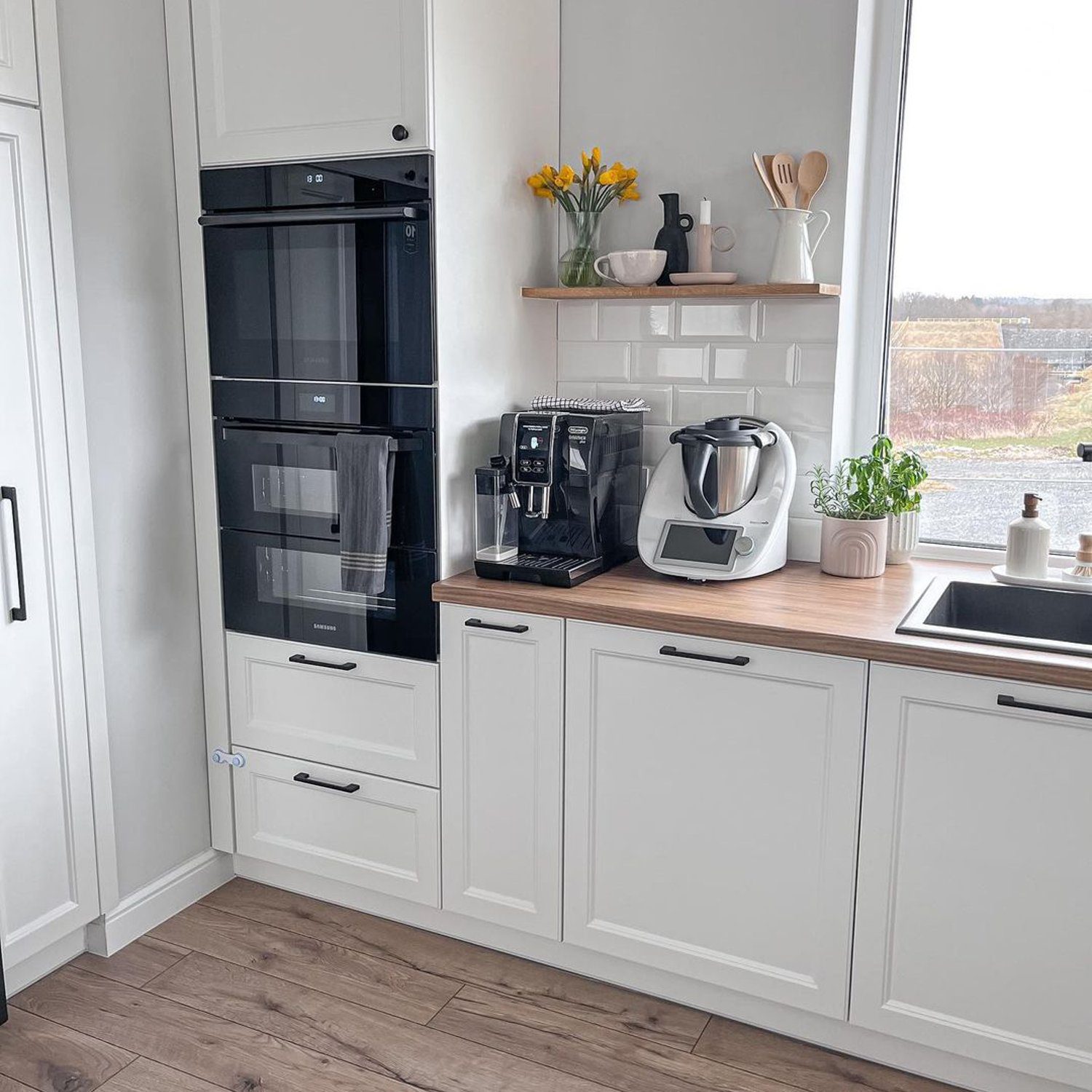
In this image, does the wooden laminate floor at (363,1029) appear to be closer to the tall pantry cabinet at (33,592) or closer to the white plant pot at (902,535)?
the tall pantry cabinet at (33,592)

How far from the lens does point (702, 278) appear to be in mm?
2471

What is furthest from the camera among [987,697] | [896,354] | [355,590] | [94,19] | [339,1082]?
[896,354]

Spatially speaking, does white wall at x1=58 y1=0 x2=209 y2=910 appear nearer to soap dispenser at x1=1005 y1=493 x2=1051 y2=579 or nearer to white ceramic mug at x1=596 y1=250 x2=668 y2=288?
white ceramic mug at x1=596 y1=250 x2=668 y2=288

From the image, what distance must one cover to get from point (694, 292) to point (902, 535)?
0.72 meters

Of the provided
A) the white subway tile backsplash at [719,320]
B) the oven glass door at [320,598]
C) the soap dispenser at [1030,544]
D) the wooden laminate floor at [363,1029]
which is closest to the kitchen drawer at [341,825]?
the wooden laminate floor at [363,1029]

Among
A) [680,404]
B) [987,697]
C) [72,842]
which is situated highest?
[680,404]

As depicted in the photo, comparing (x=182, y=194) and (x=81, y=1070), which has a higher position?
(x=182, y=194)

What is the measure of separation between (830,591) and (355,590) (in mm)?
1007

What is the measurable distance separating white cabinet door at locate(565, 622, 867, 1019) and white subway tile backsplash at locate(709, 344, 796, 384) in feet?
2.53

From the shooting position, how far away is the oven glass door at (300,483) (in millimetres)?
2320

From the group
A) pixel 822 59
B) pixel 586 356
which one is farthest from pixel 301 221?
pixel 822 59

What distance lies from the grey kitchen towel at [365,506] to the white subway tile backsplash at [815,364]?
0.96 metres

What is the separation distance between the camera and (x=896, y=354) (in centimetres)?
257

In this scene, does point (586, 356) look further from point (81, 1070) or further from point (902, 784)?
point (81, 1070)
